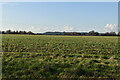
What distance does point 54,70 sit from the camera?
28.7 ft

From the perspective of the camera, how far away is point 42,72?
8367 millimetres

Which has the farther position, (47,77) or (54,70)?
(54,70)

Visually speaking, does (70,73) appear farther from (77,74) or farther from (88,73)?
(88,73)

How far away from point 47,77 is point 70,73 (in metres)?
1.30

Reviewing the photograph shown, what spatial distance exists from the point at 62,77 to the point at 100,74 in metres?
2.10

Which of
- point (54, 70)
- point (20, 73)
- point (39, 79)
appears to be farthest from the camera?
point (54, 70)

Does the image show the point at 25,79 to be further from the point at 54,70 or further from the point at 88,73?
the point at 88,73

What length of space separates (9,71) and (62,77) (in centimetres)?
299

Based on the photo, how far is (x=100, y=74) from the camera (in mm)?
8273

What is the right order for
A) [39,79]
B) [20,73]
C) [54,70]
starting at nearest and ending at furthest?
1. [39,79]
2. [20,73]
3. [54,70]

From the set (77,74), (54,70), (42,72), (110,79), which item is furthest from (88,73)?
(42,72)

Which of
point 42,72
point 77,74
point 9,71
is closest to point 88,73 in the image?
point 77,74

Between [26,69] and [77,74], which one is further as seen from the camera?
[26,69]

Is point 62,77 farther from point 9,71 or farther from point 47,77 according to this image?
point 9,71
